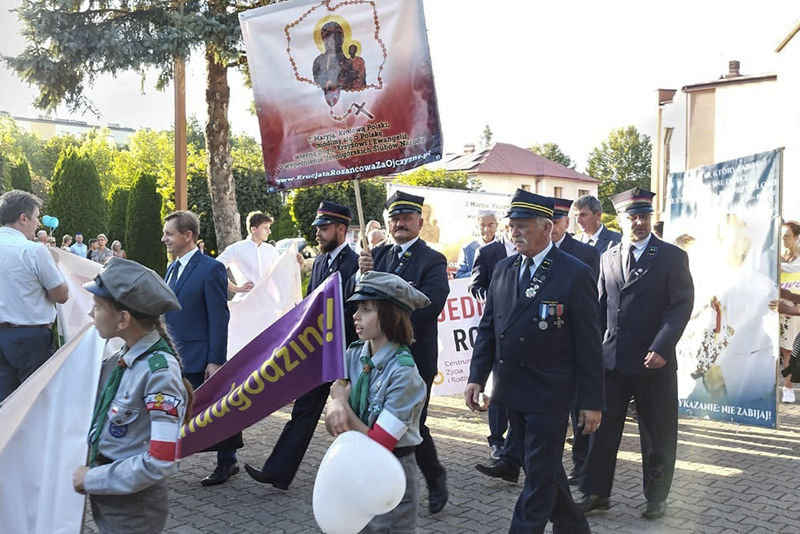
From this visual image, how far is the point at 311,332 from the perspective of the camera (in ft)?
16.0

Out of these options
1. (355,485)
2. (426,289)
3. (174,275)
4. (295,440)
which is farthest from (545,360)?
(174,275)

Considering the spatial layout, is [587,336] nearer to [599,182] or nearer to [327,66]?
[327,66]

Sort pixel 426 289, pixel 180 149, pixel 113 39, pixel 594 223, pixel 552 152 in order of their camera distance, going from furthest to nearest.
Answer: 1. pixel 552 152
2. pixel 113 39
3. pixel 180 149
4. pixel 594 223
5. pixel 426 289

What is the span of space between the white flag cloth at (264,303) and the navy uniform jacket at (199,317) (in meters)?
3.60

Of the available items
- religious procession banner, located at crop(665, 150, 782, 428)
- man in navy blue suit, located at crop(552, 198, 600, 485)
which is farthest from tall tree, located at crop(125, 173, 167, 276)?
man in navy blue suit, located at crop(552, 198, 600, 485)

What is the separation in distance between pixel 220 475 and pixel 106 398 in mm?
3491

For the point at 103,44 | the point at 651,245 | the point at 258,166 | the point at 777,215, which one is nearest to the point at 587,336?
the point at 651,245

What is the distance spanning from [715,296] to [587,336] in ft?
16.3

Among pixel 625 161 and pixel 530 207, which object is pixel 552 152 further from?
pixel 530 207

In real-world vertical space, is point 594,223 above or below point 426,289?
above

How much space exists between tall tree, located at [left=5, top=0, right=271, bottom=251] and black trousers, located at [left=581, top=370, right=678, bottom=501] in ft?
42.9

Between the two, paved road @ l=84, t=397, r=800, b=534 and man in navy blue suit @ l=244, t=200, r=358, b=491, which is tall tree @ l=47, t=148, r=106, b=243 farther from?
man in navy blue suit @ l=244, t=200, r=358, b=491

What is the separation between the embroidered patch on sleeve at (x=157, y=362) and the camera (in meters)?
2.99

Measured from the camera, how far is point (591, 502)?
5582 mm
